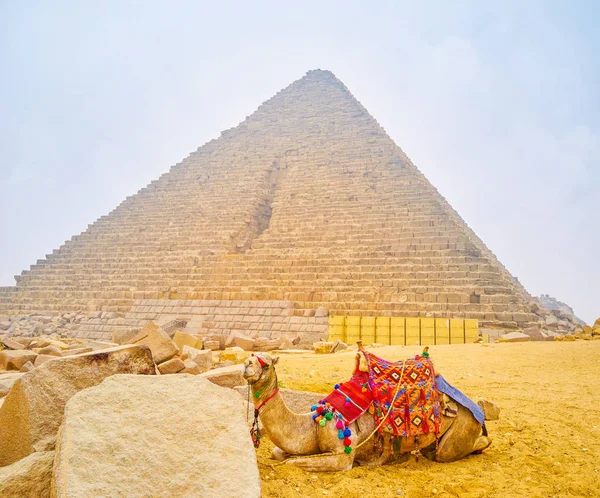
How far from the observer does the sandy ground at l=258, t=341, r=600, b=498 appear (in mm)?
2320

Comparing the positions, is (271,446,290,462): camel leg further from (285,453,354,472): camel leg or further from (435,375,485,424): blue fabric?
(435,375,485,424): blue fabric

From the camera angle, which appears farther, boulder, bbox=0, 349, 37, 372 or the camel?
boulder, bbox=0, 349, 37, 372

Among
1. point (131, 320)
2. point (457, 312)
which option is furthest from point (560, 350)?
point (131, 320)

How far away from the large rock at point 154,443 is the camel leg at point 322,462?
26.4 inches

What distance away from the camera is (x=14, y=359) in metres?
4.93

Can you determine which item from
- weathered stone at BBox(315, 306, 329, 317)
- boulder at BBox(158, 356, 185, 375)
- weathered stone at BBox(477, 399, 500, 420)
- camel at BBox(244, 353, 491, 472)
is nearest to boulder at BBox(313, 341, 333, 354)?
weathered stone at BBox(315, 306, 329, 317)

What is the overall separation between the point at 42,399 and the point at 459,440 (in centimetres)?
214

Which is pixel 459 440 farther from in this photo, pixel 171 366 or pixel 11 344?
pixel 11 344

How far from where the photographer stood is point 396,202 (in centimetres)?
1728

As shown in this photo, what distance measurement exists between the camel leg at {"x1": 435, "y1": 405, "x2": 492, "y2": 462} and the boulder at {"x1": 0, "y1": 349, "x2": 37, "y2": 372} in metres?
4.14

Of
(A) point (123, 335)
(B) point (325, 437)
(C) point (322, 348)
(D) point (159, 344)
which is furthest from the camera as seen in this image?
(C) point (322, 348)

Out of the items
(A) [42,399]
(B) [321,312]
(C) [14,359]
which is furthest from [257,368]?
(B) [321,312]

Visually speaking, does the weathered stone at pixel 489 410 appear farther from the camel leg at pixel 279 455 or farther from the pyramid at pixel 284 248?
the pyramid at pixel 284 248

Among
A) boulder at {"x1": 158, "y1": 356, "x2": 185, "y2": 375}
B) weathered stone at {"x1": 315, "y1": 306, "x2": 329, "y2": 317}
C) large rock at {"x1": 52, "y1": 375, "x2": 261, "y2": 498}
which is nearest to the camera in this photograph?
large rock at {"x1": 52, "y1": 375, "x2": 261, "y2": 498}
